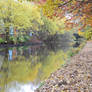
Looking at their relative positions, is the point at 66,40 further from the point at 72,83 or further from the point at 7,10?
the point at 72,83

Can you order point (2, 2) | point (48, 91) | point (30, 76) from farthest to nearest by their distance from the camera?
point (2, 2)
point (30, 76)
point (48, 91)

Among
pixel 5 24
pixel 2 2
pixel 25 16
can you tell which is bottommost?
pixel 5 24

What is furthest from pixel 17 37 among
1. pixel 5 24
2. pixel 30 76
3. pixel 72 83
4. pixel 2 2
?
pixel 72 83

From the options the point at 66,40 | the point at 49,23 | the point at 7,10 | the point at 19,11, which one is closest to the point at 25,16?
the point at 19,11

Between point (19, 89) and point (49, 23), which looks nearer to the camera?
point (19, 89)

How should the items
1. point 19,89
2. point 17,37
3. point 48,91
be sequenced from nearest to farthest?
point 48,91 → point 19,89 → point 17,37

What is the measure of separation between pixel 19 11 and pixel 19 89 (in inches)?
636

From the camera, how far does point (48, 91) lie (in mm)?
→ 3689

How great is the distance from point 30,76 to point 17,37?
17720 mm

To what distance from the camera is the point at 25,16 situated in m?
19.5

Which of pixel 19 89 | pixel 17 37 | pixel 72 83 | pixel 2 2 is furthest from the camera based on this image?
pixel 17 37

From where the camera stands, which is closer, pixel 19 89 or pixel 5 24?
pixel 19 89

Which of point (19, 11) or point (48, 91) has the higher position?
point (19, 11)

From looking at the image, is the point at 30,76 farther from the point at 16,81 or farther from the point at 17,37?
the point at 17,37
